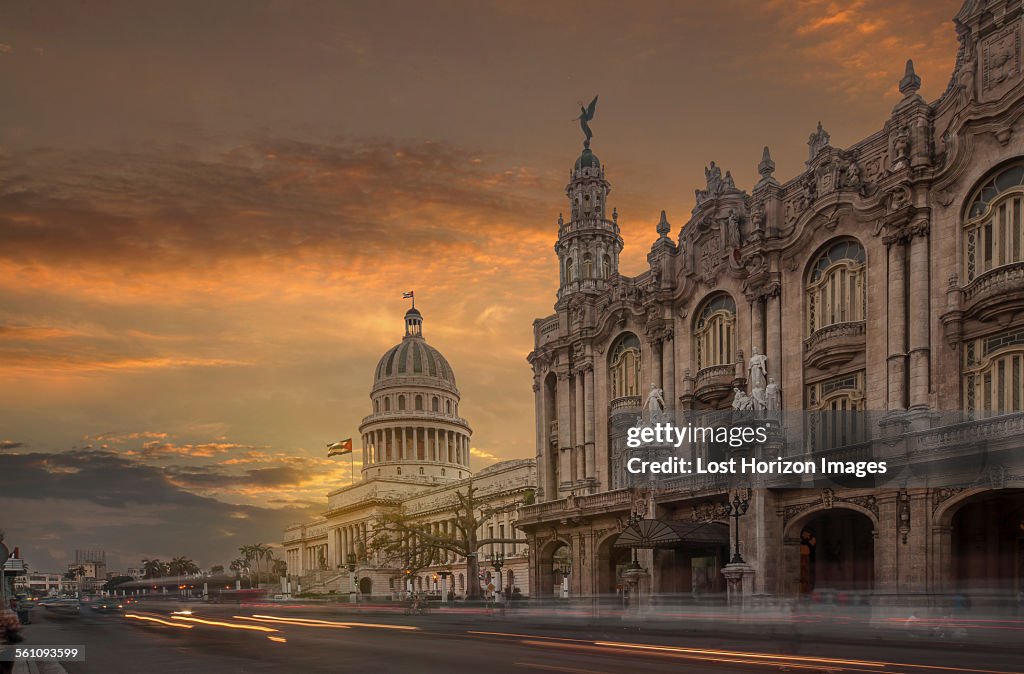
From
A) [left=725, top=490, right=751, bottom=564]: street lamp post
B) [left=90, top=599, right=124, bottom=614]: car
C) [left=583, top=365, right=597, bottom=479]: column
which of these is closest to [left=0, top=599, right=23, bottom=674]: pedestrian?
[left=725, top=490, right=751, bottom=564]: street lamp post

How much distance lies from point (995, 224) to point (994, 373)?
563 cm

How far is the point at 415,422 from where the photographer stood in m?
168

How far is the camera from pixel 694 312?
55406 millimetres

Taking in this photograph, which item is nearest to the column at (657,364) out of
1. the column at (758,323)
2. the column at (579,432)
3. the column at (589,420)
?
the column at (589,420)

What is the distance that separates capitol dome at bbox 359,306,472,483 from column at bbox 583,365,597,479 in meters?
99.8

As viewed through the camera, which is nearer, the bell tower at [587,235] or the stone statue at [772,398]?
the stone statue at [772,398]

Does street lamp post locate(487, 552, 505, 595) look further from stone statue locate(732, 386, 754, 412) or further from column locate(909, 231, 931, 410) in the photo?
column locate(909, 231, 931, 410)

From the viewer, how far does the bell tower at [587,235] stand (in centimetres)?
7388

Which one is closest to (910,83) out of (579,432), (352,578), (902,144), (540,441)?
(902,144)

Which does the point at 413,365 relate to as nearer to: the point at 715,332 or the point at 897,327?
the point at 715,332

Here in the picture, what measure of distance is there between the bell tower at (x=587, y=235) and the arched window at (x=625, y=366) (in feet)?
35.0

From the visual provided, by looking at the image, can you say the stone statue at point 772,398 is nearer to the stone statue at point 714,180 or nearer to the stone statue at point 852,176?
the stone statue at point 852,176

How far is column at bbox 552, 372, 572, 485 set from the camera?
66562mm

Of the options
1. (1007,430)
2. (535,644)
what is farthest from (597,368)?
(535,644)
